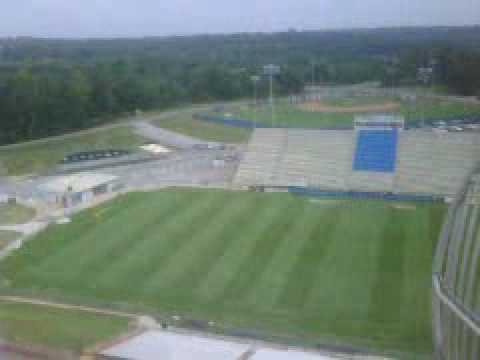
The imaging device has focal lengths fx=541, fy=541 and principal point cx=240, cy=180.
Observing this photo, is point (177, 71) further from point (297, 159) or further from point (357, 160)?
point (357, 160)

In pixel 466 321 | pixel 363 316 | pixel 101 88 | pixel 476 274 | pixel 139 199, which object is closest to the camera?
Result: pixel 466 321

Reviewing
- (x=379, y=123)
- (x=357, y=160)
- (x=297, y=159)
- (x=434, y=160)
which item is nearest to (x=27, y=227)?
(x=297, y=159)

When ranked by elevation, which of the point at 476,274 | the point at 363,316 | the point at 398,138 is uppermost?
the point at 476,274

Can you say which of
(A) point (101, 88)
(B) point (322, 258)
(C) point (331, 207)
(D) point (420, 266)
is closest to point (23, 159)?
(A) point (101, 88)

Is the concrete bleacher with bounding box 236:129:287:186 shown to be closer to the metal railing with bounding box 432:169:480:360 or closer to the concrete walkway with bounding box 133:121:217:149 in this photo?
the concrete walkway with bounding box 133:121:217:149

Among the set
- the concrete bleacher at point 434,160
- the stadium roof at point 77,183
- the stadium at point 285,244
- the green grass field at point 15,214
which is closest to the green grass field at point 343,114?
the stadium at point 285,244

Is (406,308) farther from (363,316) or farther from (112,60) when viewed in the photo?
(112,60)

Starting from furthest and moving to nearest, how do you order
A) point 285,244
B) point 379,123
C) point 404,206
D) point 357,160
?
point 379,123, point 357,160, point 404,206, point 285,244
